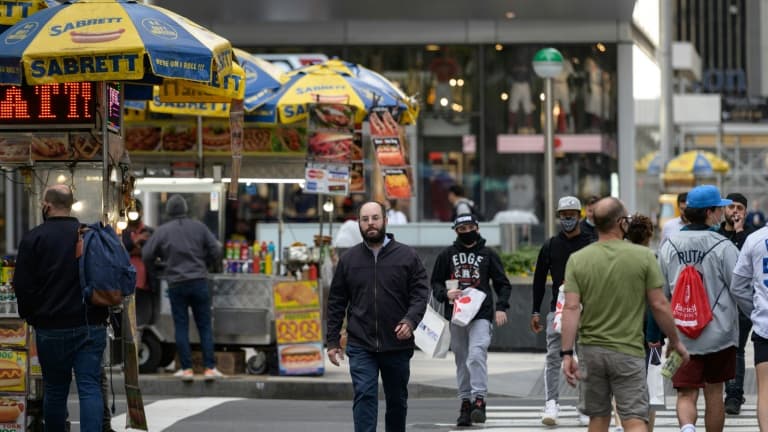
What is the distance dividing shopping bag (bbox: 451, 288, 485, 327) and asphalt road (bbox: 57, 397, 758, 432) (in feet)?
3.08

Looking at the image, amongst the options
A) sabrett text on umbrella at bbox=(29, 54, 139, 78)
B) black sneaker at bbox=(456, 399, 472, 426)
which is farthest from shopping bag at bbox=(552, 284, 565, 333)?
sabrett text on umbrella at bbox=(29, 54, 139, 78)

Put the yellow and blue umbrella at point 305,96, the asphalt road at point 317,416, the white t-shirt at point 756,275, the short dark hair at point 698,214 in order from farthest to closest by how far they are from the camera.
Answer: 1. the yellow and blue umbrella at point 305,96
2. the asphalt road at point 317,416
3. the short dark hair at point 698,214
4. the white t-shirt at point 756,275

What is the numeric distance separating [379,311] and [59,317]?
2178 millimetres

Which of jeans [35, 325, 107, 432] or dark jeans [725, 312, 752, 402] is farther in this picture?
dark jeans [725, 312, 752, 402]

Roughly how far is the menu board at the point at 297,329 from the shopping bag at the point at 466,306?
12.7 ft

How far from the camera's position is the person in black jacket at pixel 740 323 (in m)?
14.2

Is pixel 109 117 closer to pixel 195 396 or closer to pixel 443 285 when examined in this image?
pixel 443 285

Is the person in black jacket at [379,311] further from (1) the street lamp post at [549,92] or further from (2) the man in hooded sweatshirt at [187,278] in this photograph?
(1) the street lamp post at [549,92]

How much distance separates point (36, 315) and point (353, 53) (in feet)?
79.1

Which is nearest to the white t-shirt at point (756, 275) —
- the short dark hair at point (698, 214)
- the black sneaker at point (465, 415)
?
the short dark hair at point (698, 214)

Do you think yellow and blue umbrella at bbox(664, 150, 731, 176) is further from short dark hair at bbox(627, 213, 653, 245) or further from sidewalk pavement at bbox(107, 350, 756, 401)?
short dark hair at bbox(627, 213, 653, 245)

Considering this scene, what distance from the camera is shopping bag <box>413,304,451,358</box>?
1302 centimetres

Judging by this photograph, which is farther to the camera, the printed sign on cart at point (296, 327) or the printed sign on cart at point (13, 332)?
the printed sign on cart at point (296, 327)

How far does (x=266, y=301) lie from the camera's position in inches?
682
